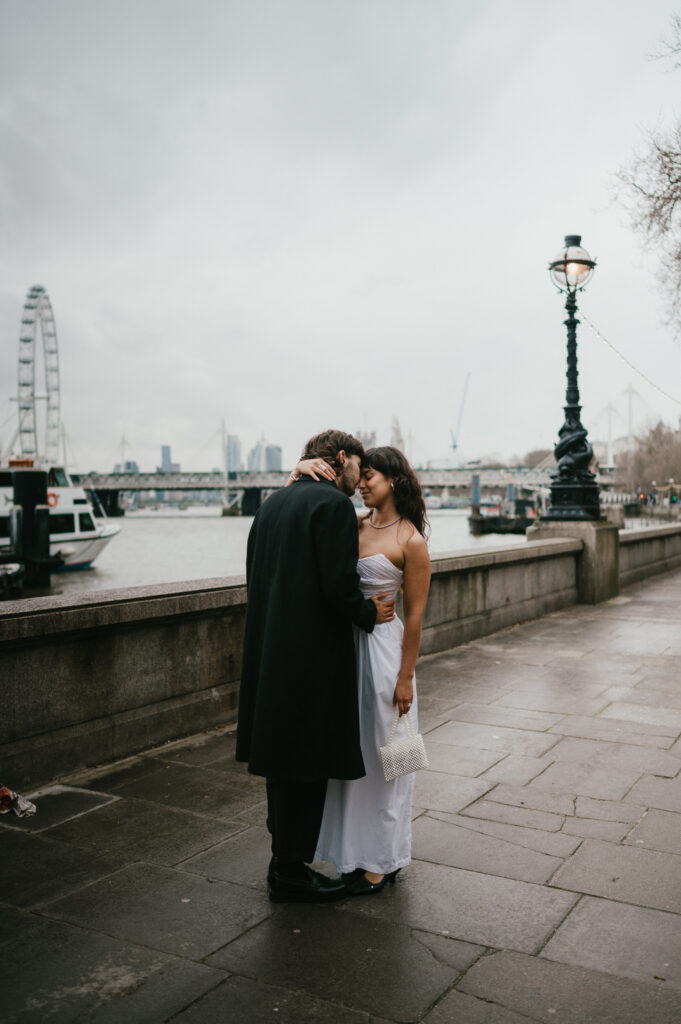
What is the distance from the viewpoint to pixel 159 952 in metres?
2.80

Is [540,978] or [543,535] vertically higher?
[543,535]

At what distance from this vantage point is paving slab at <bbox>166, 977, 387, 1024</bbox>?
2426mm

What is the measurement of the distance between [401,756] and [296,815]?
0.46 metres

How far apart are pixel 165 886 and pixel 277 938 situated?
2.00ft

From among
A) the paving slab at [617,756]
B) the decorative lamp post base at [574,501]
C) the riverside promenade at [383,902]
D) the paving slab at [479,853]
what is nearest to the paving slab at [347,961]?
the riverside promenade at [383,902]

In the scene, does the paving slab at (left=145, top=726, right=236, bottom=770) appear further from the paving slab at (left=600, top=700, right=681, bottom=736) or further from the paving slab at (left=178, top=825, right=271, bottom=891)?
the paving slab at (left=600, top=700, right=681, bottom=736)

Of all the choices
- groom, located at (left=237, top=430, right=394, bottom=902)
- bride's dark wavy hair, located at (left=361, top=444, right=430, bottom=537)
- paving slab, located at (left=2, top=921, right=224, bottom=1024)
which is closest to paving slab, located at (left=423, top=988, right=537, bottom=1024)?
paving slab, located at (left=2, top=921, right=224, bottom=1024)

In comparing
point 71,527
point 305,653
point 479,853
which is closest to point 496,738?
point 479,853

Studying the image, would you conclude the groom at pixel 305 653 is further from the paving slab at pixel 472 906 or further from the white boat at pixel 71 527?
the white boat at pixel 71 527

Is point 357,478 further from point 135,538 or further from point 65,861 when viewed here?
point 135,538

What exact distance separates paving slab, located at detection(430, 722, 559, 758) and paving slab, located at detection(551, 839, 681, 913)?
1.41 meters

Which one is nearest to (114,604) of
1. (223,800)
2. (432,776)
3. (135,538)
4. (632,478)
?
(223,800)

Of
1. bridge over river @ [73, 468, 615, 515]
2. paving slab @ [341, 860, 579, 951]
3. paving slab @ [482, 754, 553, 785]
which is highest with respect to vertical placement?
bridge over river @ [73, 468, 615, 515]

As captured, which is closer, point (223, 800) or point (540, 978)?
point (540, 978)
